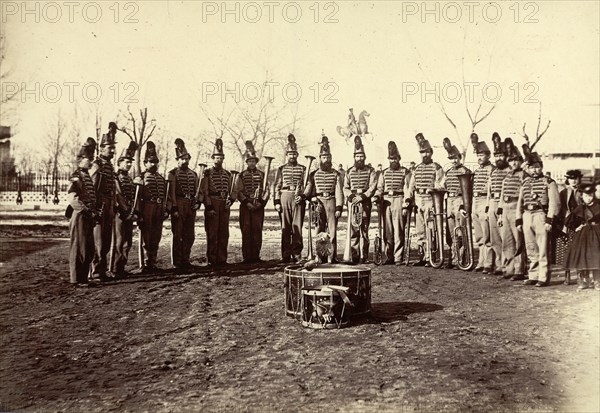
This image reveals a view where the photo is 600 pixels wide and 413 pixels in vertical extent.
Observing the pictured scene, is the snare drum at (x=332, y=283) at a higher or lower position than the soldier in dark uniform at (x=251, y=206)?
lower

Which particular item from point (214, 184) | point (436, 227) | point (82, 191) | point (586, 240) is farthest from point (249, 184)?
point (586, 240)

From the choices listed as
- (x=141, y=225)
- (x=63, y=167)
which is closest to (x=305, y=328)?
(x=141, y=225)

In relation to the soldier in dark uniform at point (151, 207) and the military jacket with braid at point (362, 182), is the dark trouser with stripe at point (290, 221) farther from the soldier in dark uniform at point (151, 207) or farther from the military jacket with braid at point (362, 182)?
the soldier in dark uniform at point (151, 207)

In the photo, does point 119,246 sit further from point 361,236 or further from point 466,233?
point 466,233

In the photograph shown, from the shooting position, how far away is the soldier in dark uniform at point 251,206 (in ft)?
38.0

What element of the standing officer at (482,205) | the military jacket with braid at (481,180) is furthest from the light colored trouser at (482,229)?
the military jacket with braid at (481,180)

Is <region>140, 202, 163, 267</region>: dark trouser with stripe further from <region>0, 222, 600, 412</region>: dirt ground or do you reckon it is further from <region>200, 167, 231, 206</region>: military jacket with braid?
<region>0, 222, 600, 412</region>: dirt ground

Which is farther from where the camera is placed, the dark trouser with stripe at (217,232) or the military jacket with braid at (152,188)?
the dark trouser with stripe at (217,232)

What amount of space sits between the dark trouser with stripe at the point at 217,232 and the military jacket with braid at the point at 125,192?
4.94 feet

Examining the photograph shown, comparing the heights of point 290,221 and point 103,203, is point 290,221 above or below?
below

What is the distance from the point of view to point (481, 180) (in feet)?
34.5

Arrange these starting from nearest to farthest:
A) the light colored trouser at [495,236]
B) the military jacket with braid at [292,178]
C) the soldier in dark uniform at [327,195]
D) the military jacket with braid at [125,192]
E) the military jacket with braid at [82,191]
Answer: the military jacket with braid at [82,191] < the light colored trouser at [495,236] < the military jacket with braid at [125,192] < the soldier in dark uniform at [327,195] < the military jacket with braid at [292,178]

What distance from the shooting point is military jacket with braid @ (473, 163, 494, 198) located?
1048cm

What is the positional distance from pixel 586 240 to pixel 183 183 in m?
7.02
